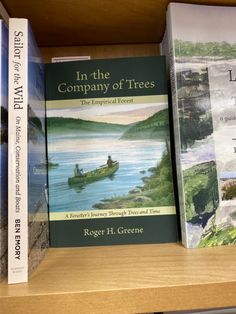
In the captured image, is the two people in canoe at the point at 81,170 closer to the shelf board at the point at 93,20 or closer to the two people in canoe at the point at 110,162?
the two people in canoe at the point at 110,162

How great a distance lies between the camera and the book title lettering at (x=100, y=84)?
61 centimetres

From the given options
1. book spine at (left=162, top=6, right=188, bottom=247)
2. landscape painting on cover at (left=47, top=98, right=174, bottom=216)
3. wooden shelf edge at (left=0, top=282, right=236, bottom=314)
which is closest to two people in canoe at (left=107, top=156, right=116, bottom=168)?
landscape painting on cover at (left=47, top=98, right=174, bottom=216)

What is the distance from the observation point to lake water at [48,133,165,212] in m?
0.59

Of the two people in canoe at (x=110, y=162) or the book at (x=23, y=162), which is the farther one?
the two people in canoe at (x=110, y=162)

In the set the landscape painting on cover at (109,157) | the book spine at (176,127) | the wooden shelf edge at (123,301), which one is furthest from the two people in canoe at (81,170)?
the wooden shelf edge at (123,301)

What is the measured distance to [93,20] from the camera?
2.01ft

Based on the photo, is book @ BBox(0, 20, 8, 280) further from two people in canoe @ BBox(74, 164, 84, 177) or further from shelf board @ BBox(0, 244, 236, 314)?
two people in canoe @ BBox(74, 164, 84, 177)

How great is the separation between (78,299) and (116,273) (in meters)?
0.07

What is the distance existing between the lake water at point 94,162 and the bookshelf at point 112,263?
0.09m

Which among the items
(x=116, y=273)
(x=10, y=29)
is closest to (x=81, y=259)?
(x=116, y=273)

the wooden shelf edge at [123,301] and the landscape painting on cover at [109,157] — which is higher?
the landscape painting on cover at [109,157]

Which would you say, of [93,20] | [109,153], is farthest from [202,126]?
[93,20]

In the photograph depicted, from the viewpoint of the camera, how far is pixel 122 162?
601 millimetres

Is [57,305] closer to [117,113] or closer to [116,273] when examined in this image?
[116,273]
